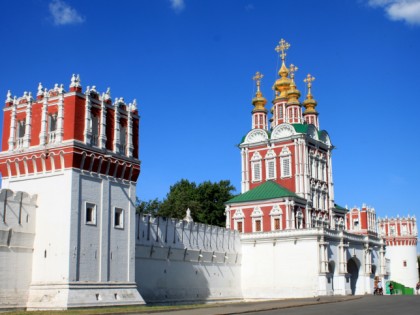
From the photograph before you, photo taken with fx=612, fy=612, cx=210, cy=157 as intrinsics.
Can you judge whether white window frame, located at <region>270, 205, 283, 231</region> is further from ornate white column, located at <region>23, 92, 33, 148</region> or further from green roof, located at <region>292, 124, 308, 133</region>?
ornate white column, located at <region>23, 92, 33, 148</region>

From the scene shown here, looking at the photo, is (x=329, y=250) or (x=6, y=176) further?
(x=329, y=250)

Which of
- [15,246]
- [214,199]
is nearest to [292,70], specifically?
[214,199]

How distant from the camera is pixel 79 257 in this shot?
2952cm

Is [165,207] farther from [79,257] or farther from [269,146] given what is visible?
[79,257]

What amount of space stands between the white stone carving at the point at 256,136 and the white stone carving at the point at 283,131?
3.36ft

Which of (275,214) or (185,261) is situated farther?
(275,214)

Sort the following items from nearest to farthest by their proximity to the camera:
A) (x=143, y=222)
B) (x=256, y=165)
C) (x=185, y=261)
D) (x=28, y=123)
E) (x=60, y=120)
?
(x=60, y=120) → (x=28, y=123) → (x=143, y=222) → (x=185, y=261) → (x=256, y=165)

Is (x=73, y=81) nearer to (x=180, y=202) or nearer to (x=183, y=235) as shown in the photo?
(x=183, y=235)

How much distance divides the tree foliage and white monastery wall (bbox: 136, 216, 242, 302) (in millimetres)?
20037

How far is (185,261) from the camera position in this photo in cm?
4409

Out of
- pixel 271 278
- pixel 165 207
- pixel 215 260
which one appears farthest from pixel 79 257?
pixel 165 207

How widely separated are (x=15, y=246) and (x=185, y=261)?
1679 cm

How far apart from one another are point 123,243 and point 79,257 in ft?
11.7

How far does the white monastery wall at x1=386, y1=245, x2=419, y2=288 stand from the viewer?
266ft
